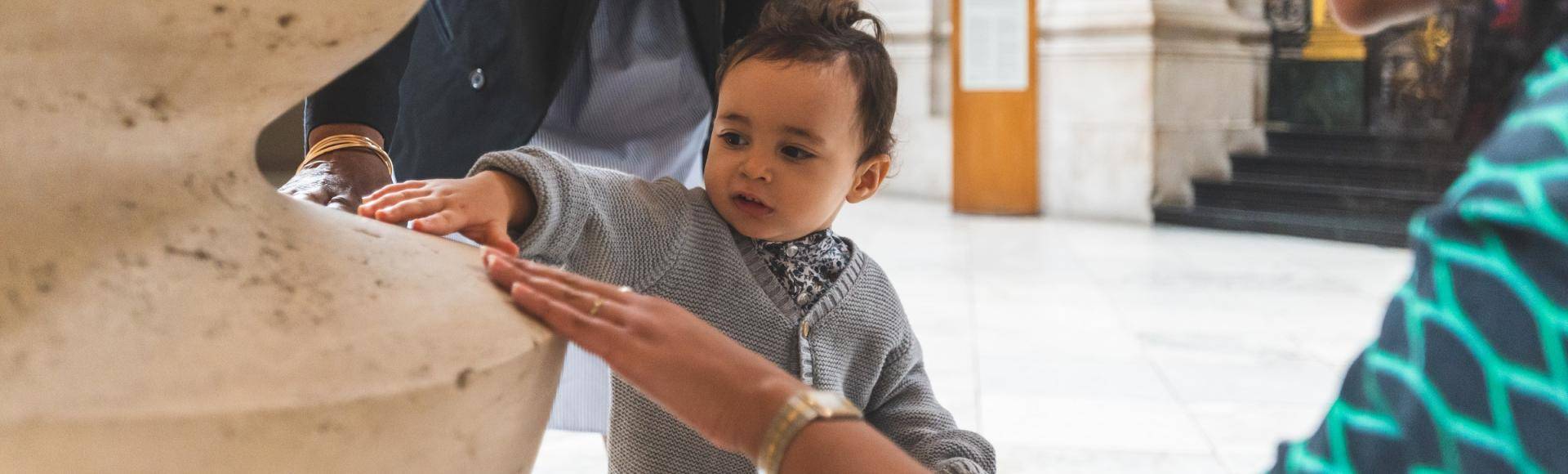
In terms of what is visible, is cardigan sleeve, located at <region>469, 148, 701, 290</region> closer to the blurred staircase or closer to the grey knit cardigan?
the grey knit cardigan

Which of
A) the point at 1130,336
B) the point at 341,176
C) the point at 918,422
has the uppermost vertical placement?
the point at 341,176

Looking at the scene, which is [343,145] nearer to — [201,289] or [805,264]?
[805,264]

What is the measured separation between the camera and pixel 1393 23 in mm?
986

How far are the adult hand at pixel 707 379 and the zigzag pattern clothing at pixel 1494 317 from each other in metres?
0.36

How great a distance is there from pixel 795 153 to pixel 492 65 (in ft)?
2.09

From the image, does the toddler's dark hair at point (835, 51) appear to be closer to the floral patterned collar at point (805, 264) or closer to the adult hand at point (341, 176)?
the floral patterned collar at point (805, 264)

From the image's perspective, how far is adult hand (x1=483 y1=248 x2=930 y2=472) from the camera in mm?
971

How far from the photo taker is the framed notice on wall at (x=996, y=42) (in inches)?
358

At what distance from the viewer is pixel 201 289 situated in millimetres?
731

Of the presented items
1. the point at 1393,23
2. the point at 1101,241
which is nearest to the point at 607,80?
the point at 1393,23

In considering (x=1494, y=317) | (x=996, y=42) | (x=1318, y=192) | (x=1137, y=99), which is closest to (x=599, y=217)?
(x=1494, y=317)

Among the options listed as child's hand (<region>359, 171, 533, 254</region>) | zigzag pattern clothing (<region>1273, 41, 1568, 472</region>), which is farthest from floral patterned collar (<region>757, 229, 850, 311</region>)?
zigzag pattern clothing (<region>1273, 41, 1568, 472</region>)

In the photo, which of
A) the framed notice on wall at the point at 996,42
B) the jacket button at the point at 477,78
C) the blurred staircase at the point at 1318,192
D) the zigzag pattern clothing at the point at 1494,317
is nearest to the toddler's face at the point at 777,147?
the jacket button at the point at 477,78

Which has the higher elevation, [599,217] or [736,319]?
[599,217]
